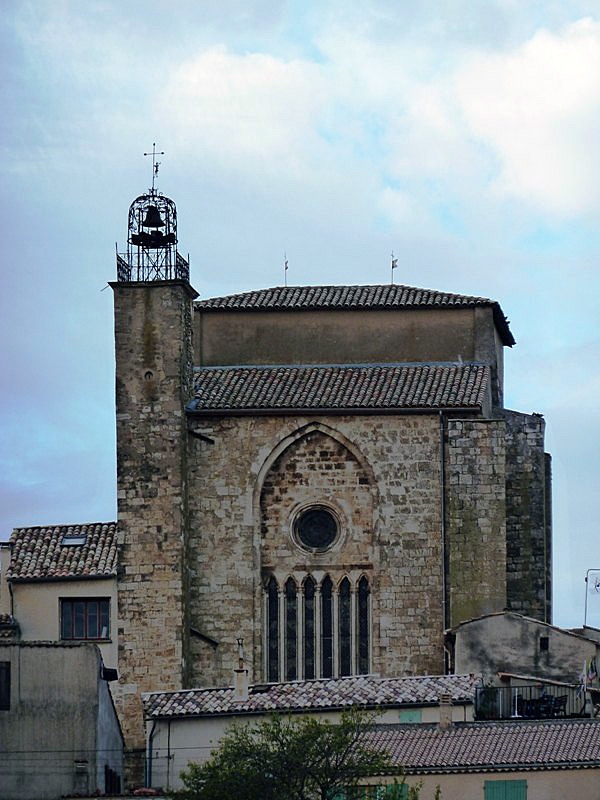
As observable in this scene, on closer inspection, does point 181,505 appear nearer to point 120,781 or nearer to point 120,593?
point 120,593

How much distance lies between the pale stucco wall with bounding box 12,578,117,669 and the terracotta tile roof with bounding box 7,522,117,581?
0.19 meters

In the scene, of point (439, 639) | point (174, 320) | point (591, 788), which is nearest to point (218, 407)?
point (174, 320)

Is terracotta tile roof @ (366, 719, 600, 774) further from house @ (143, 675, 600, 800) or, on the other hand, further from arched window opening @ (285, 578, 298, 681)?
arched window opening @ (285, 578, 298, 681)

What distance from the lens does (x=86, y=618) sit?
200 ft

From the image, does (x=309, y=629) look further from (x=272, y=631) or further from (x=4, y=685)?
(x=4, y=685)

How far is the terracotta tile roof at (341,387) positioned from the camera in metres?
61.8

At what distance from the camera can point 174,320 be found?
203 feet

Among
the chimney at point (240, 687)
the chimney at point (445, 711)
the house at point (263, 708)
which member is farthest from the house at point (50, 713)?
the chimney at point (445, 711)

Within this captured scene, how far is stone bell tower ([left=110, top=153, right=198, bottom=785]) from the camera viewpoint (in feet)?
197

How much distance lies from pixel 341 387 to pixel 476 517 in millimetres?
4207

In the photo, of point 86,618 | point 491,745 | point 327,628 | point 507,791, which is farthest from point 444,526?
point 507,791

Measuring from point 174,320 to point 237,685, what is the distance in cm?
949

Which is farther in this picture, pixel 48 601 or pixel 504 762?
pixel 48 601

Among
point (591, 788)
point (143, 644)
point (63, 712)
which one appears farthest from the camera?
point (143, 644)
